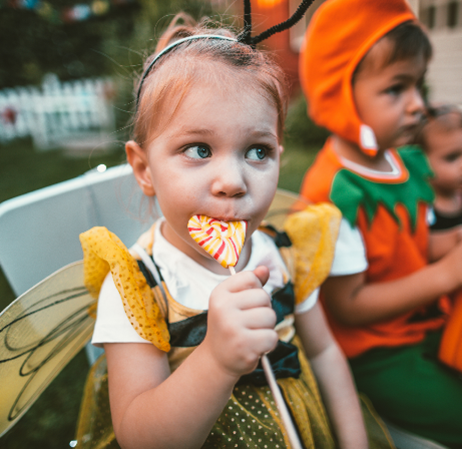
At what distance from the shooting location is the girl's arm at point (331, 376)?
98cm

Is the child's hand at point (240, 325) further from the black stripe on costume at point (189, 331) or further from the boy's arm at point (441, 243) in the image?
the boy's arm at point (441, 243)

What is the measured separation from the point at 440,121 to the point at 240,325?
1.53m

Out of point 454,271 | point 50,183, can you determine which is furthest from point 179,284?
point 50,183

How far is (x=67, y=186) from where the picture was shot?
1.00 metres

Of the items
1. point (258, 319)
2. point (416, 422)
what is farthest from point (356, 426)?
point (258, 319)

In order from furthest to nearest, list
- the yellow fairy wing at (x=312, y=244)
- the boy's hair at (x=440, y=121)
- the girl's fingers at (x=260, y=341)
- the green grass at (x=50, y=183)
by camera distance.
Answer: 1. the boy's hair at (x=440, y=121)
2. the green grass at (x=50, y=183)
3. the yellow fairy wing at (x=312, y=244)
4. the girl's fingers at (x=260, y=341)

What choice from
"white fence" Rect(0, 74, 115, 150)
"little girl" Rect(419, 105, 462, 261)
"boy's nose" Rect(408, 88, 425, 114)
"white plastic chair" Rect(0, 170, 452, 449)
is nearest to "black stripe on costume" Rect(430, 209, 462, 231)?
"little girl" Rect(419, 105, 462, 261)

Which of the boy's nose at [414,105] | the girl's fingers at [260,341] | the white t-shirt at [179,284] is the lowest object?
the white t-shirt at [179,284]

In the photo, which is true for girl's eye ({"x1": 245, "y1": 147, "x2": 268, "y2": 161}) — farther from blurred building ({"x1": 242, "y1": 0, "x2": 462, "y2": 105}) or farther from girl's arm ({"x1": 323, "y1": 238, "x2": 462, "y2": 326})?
blurred building ({"x1": 242, "y1": 0, "x2": 462, "y2": 105})

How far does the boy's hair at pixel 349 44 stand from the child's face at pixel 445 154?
47 centimetres

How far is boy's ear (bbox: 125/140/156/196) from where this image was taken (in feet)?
2.91

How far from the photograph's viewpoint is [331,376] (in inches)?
40.8

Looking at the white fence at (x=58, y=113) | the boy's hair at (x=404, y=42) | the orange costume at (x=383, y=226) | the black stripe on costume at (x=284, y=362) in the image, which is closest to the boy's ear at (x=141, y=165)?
the black stripe on costume at (x=284, y=362)

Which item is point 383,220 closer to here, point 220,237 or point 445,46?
point 220,237
